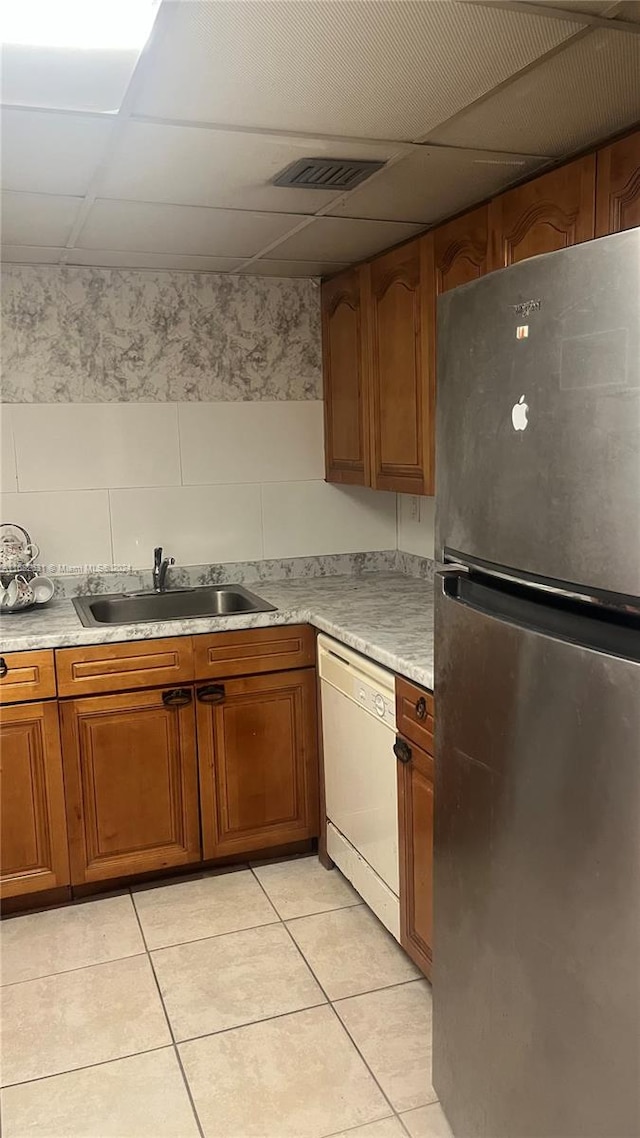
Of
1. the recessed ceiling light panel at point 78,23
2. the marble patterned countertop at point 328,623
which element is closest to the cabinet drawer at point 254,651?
the marble patterned countertop at point 328,623

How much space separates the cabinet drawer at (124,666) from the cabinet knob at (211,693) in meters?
0.06

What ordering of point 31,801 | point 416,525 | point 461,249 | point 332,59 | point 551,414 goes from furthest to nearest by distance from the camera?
point 416,525
point 31,801
point 461,249
point 332,59
point 551,414

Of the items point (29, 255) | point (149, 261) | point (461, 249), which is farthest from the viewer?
point (149, 261)

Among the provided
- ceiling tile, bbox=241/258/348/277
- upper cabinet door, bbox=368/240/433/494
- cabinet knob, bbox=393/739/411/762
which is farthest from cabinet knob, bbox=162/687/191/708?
ceiling tile, bbox=241/258/348/277

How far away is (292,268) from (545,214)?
52.6 inches

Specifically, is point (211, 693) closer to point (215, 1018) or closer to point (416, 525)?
point (215, 1018)

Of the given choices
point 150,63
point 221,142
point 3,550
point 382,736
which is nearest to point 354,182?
point 221,142

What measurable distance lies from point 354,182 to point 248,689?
1557 mm

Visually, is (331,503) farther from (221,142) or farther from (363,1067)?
(363,1067)

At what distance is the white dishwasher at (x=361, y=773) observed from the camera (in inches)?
92.5

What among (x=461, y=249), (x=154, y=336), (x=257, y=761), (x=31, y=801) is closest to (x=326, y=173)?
(x=461, y=249)

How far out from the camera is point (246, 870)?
2.95m

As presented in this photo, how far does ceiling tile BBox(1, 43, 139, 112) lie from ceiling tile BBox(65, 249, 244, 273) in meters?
1.22

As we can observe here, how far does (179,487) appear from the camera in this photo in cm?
328
